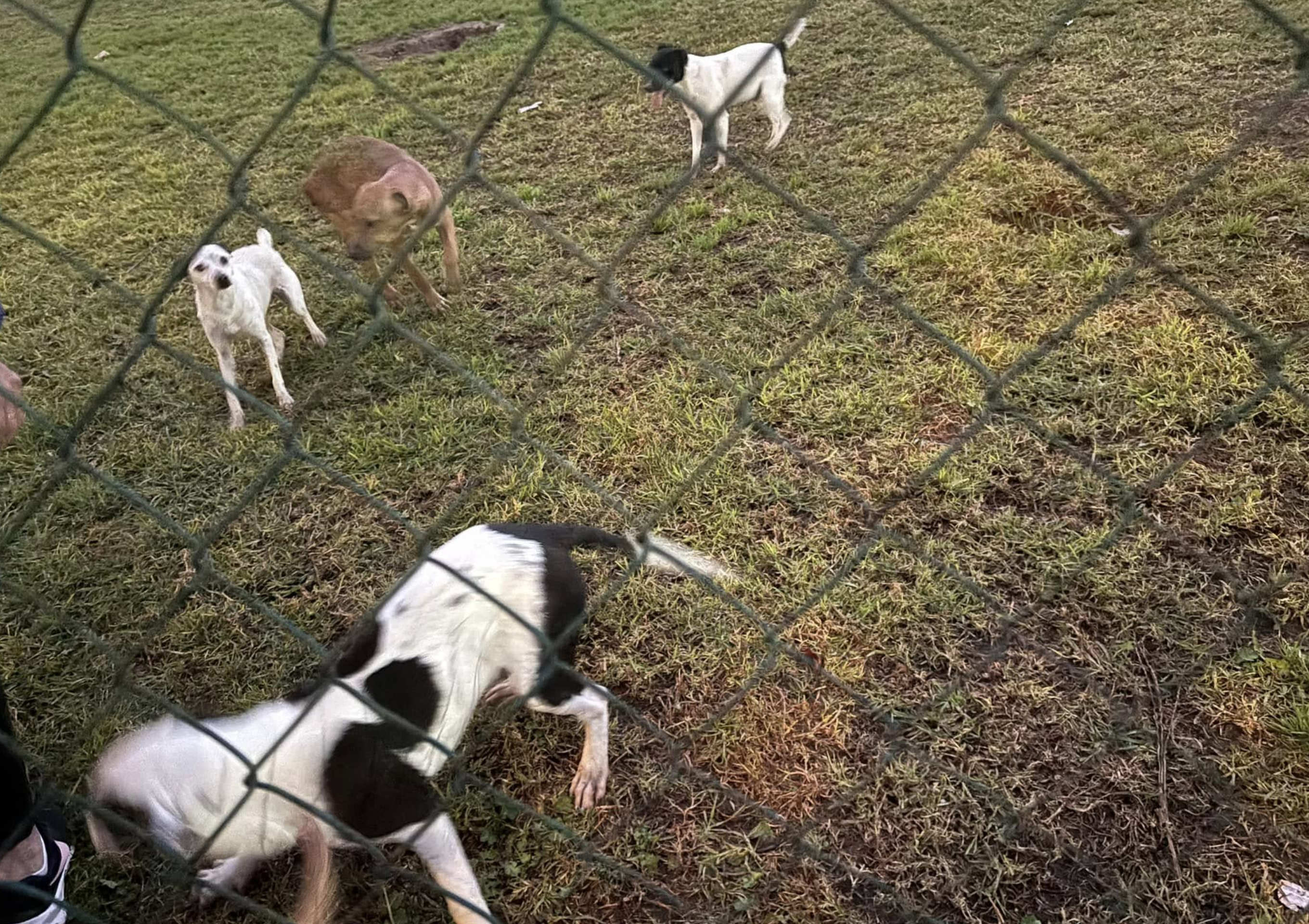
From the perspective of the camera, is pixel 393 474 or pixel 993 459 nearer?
pixel 993 459

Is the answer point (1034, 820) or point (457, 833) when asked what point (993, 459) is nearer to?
point (1034, 820)

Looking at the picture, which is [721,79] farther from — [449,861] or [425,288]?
[449,861]

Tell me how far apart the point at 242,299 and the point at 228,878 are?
6.73 ft

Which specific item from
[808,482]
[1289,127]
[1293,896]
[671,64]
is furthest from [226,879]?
[1289,127]

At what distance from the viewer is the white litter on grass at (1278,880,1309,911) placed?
1.75m

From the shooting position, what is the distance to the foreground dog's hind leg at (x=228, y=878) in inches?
76.9

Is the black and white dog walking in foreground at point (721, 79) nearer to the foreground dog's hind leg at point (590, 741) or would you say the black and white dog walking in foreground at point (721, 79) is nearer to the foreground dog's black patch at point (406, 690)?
the foreground dog's hind leg at point (590, 741)

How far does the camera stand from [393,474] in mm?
3078

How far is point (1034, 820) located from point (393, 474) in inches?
84.1

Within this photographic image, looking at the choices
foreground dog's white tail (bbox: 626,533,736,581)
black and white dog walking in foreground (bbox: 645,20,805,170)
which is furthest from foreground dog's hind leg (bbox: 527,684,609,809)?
black and white dog walking in foreground (bbox: 645,20,805,170)

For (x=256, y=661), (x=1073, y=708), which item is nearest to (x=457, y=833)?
(x=256, y=661)

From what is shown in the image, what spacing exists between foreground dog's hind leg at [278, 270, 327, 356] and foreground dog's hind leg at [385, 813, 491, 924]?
2.39 meters

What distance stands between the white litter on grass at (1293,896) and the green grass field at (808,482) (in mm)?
24

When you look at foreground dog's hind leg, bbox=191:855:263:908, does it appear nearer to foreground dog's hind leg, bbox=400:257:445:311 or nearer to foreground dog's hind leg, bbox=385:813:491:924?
foreground dog's hind leg, bbox=385:813:491:924
